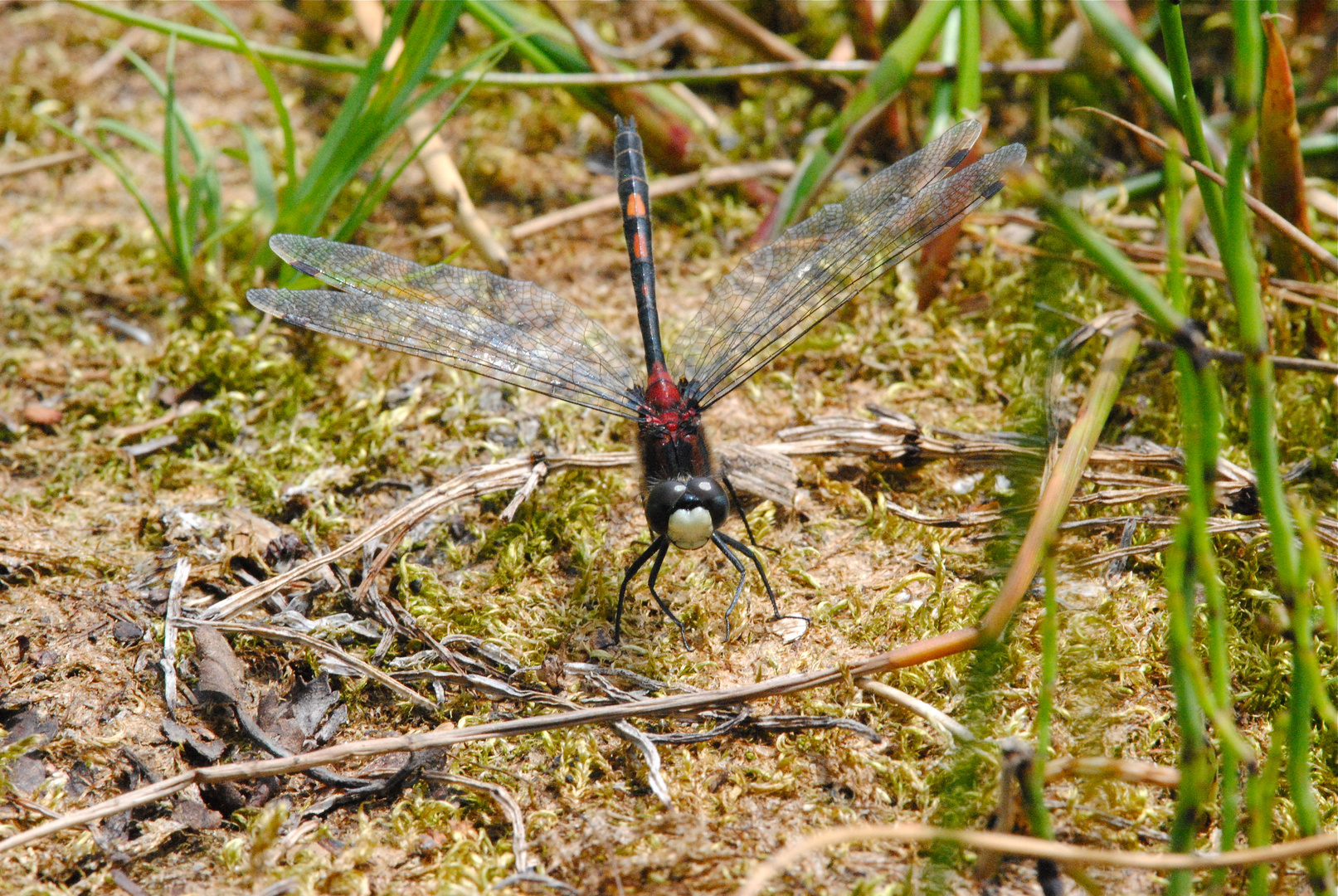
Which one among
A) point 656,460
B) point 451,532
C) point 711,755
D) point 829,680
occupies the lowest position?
point 711,755

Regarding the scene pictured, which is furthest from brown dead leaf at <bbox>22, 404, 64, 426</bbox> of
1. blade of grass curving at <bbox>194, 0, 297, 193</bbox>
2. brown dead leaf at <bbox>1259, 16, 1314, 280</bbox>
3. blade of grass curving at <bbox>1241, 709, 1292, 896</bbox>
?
brown dead leaf at <bbox>1259, 16, 1314, 280</bbox>

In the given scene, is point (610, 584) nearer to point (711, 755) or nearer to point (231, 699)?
point (711, 755)

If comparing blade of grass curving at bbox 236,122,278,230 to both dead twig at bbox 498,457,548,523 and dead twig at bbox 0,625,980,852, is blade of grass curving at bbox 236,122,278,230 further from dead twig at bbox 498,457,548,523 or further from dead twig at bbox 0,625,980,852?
dead twig at bbox 0,625,980,852

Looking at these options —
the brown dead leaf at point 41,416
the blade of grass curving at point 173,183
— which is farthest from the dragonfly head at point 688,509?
the brown dead leaf at point 41,416

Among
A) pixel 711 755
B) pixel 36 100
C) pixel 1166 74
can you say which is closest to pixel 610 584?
pixel 711 755

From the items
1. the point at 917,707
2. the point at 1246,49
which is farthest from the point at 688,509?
the point at 1246,49
